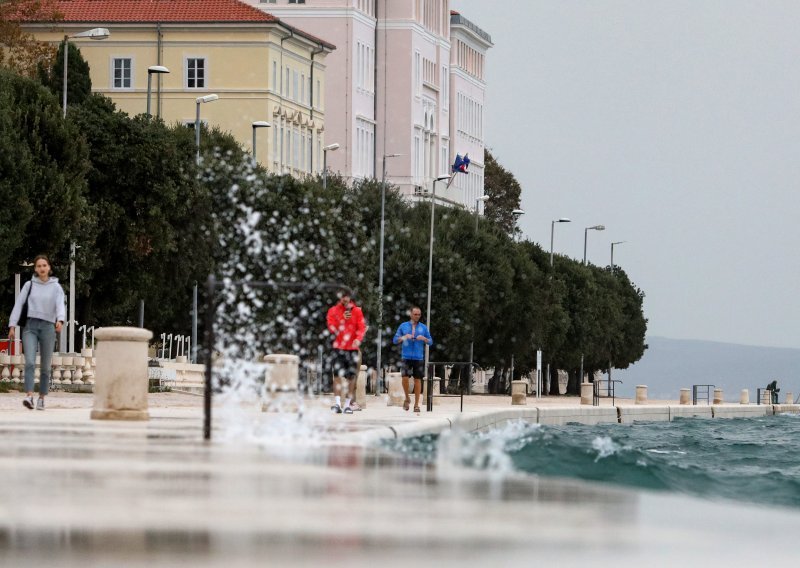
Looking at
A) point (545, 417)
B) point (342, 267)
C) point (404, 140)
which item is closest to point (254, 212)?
point (342, 267)

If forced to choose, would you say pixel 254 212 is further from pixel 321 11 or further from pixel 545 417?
pixel 321 11

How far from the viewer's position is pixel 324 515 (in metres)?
12.3

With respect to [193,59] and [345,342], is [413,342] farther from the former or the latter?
[193,59]

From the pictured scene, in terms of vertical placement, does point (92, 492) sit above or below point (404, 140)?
below

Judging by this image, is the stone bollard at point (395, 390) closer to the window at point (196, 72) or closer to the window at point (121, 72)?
the window at point (196, 72)

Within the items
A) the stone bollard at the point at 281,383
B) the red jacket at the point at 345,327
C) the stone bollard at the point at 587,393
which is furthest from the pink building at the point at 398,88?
the stone bollard at the point at 281,383

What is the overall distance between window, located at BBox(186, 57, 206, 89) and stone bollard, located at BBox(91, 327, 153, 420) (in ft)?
267

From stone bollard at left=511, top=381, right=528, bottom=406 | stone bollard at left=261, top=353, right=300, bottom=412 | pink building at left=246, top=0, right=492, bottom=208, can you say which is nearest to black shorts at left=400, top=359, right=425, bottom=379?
stone bollard at left=261, top=353, right=300, bottom=412

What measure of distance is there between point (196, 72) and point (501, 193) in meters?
50.6

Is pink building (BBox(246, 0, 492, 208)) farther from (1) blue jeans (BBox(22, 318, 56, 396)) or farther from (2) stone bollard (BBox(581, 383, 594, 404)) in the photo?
(1) blue jeans (BBox(22, 318, 56, 396))

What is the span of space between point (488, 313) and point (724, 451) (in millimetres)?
41194

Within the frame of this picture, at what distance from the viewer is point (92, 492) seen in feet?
43.4

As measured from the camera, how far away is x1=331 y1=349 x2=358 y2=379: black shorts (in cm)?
3000

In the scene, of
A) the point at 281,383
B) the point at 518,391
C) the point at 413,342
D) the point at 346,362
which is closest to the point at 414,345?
the point at 413,342
